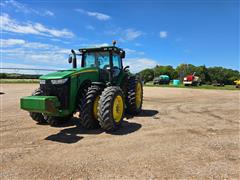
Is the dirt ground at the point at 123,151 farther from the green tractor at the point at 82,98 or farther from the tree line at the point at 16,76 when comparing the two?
the tree line at the point at 16,76

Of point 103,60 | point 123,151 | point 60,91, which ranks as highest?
point 103,60

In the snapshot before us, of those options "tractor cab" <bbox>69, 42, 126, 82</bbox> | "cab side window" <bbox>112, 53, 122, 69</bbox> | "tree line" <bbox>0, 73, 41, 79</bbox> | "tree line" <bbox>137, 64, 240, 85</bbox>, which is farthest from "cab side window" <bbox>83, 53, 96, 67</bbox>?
"tree line" <bbox>137, 64, 240, 85</bbox>

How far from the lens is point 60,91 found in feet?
19.4

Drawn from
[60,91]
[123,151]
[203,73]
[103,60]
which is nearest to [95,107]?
[60,91]

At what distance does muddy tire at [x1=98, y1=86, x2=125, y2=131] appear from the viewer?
570 cm

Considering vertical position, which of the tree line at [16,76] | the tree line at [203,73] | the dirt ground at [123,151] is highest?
the tree line at [203,73]

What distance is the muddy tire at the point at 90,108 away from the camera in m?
5.81

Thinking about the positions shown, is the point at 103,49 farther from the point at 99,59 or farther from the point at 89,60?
the point at 89,60

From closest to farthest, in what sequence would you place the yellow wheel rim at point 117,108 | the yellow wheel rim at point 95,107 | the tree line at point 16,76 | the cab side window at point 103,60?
1. the yellow wheel rim at point 95,107
2. the yellow wheel rim at point 117,108
3. the cab side window at point 103,60
4. the tree line at point 16,76

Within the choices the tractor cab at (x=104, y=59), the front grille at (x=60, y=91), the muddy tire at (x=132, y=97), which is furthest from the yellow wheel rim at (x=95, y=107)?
the muddy tire at (x=132, y=97)

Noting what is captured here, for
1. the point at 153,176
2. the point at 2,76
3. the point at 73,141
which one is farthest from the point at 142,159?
the point at 2,76

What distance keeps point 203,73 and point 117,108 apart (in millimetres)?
87428

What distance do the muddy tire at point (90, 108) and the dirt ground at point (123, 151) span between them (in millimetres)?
284

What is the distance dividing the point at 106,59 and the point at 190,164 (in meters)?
4.66
